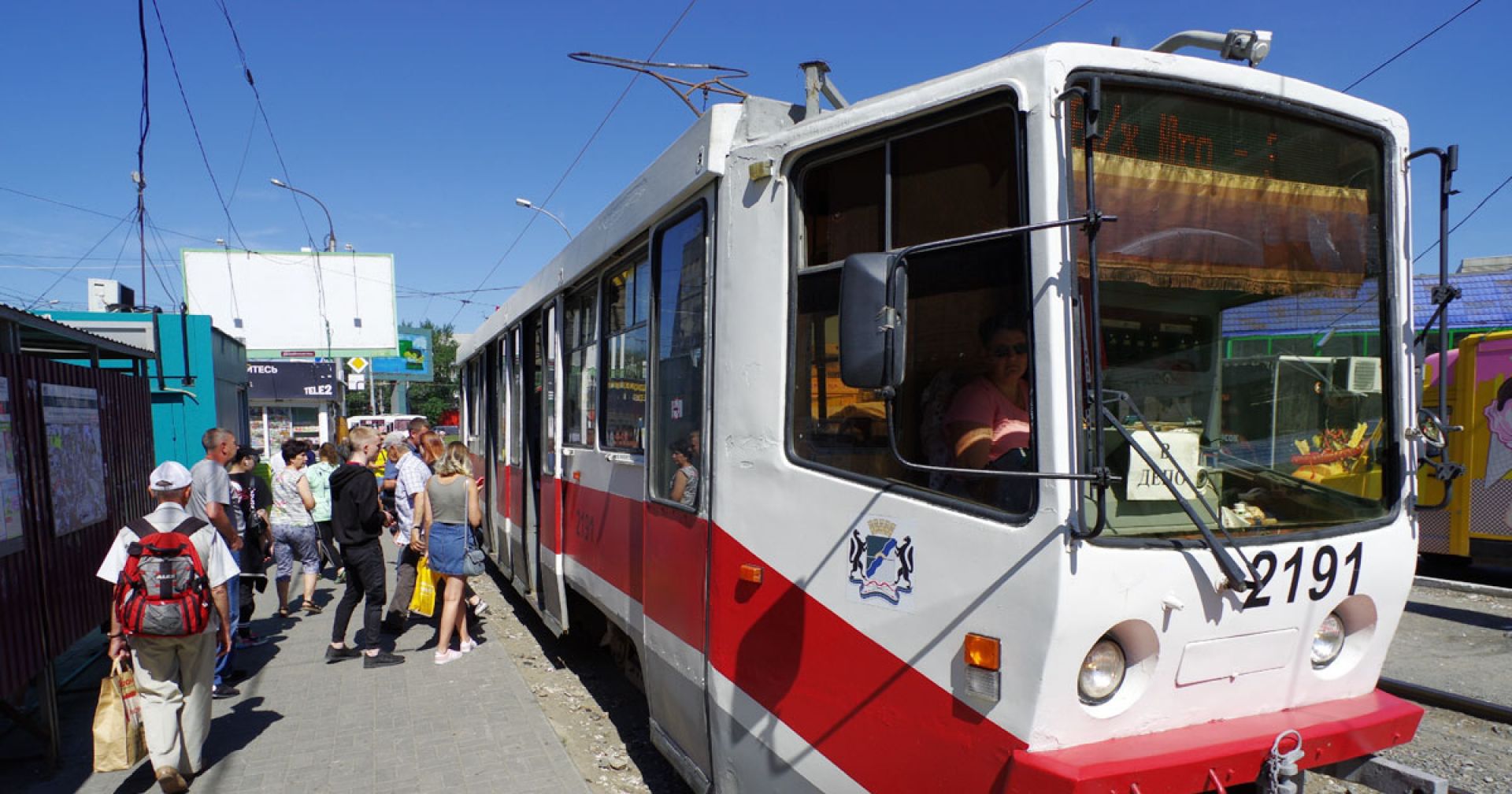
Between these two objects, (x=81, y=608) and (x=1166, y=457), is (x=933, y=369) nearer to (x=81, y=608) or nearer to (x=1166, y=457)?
(x=1166, y=457)

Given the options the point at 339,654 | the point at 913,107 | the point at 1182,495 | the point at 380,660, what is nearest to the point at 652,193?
the point at 913,107

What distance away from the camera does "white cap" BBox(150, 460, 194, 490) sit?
471 centimetres

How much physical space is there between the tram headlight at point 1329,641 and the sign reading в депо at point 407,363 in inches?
1778

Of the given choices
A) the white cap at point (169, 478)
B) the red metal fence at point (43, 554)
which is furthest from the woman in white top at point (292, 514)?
the white cap at point (169, 478)

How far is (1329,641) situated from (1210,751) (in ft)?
2.60

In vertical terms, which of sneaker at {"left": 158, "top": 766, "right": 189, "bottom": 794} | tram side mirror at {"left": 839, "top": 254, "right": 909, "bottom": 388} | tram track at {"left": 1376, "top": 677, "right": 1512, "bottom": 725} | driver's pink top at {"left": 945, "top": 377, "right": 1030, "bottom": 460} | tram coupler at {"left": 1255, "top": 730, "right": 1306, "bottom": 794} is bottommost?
tram track at {"left": 1376, "top": 677, "right": 1512, "bottom": 725}

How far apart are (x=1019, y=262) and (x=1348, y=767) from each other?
192 cm

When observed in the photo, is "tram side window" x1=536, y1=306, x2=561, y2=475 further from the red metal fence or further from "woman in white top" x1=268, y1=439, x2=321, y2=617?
the red metal fence

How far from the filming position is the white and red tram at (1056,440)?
236cm

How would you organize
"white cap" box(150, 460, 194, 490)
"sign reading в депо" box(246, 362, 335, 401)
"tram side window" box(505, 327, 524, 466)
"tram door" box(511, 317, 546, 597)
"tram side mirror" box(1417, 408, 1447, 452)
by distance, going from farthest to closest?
"sign reading в депо" box(246, 362, 335, 401) < "tram side window" box(505, 327, 524, 466) < "tram door" box(511, 317, 546, 597) < "white cap" box(150, 460, 194, 490) < "tram side mirror" box(1417, 408, 1447, 452)

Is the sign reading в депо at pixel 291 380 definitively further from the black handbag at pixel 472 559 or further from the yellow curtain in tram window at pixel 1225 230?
the yellow curtain in tram window at pixel 1225 230

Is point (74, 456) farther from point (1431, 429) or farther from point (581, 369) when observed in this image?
point (1431, 429)

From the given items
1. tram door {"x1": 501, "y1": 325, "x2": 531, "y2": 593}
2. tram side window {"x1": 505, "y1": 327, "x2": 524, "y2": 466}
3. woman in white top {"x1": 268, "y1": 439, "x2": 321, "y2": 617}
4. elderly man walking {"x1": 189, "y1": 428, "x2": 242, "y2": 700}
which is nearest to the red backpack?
elderly man walking {"x1": 189, "y1": 428, "x2": 242, "y2": 700}

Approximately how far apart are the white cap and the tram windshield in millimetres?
4638
